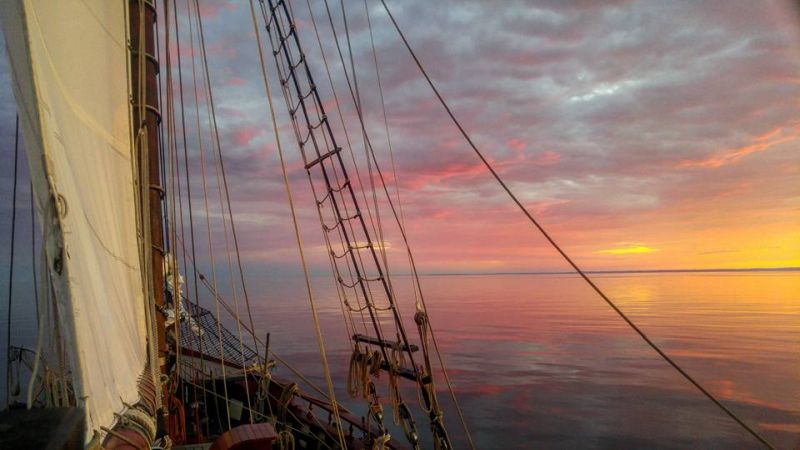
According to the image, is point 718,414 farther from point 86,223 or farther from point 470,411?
point 86,223

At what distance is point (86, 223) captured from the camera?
2217mm

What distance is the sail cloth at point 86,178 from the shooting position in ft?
5.45

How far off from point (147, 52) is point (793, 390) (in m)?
25.5

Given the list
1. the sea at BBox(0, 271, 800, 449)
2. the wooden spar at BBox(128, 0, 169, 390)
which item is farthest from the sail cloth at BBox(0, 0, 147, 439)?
the sea at BBox(0, 271, 800, 449)

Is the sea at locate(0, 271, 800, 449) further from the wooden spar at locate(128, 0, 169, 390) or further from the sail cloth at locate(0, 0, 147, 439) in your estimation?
the sail cloth at locate(0, 0, 147, 439)

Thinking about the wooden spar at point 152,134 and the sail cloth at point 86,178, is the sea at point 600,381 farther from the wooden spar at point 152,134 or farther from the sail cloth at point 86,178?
the sail cloth at point 86,178

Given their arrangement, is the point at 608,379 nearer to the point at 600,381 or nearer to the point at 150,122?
the point at 600,381

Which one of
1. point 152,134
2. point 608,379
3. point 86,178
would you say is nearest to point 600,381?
point 608,379

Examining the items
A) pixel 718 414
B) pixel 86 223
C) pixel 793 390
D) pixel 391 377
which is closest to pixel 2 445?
pixel 86 223

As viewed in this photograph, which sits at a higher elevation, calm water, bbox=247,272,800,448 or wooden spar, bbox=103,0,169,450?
wooden spar, bbox=103,0,169,450

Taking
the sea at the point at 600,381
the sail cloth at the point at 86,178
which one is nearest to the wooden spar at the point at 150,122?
the sail cloth at the point at 86,178

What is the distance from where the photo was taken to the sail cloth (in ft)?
5.45

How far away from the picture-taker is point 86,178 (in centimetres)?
241

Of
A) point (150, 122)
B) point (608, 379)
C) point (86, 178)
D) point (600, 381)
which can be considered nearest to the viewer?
point (86, 178)
